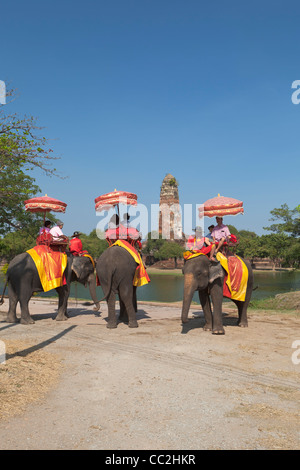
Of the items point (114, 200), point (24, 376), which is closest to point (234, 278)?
point (114, 200)

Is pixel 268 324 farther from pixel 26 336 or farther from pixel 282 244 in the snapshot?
pixel 282 244

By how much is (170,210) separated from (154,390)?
322ft

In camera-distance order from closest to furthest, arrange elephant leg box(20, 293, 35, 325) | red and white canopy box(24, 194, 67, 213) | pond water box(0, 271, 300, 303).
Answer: elephant leg box(20, 293, 35, 325)
red and white canopy box(24, 194, 67, 213)
pond water box(0, 271, 300, 303)

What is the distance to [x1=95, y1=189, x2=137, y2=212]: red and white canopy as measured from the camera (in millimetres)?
9414

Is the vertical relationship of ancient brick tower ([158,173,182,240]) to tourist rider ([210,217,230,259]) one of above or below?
above

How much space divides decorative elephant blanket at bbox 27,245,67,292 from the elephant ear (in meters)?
3.88

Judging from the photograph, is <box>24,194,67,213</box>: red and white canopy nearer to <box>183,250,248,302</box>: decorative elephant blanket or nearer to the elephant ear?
<box>183,250,248,302</box>: decorative elephant blanket

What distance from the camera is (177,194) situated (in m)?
105

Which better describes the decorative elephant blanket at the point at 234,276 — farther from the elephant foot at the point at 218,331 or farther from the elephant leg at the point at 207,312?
the elephant foot at the point at 218,331

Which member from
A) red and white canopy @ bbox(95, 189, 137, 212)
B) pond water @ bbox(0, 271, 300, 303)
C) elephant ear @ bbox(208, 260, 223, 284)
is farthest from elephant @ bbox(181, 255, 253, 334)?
pond water @ bbox(0, 271, 300, 303)

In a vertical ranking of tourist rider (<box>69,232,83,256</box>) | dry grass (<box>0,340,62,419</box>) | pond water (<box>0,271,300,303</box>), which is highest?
tourist rider (<box>69,232,83,256</box>)

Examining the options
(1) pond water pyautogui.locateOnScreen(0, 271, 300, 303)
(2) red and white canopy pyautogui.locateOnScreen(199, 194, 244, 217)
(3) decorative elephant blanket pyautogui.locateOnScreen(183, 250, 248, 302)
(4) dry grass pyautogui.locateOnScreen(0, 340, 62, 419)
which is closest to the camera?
(4) dry grass pyautogui.locateOnScreen(0, 340, 62, 419)

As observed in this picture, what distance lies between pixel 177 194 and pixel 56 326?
9800 centimetres

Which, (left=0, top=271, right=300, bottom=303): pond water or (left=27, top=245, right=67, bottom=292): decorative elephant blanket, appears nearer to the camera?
(left=27, top=245, right=67, bottom=292): decorative elephant blanket
